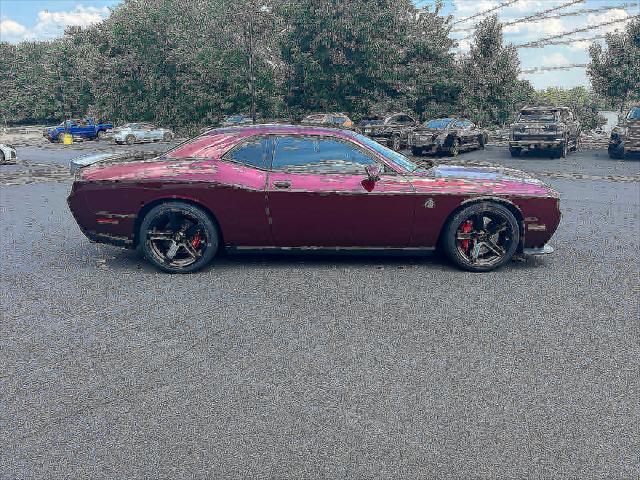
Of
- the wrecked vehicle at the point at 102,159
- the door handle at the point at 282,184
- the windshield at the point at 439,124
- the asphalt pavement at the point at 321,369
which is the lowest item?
the asphalt pavement at the point at 321,369

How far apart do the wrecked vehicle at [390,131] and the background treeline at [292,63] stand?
7294 millimetres

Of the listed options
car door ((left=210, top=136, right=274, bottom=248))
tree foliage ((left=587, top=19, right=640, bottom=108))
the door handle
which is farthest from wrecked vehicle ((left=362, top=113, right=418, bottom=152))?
the door handle

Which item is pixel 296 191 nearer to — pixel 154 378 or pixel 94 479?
pixel 154 378

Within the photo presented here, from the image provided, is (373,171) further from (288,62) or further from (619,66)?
(288,62)

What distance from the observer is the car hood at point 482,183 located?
19.2 feet

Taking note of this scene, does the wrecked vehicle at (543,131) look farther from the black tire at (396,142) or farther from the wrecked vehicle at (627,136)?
the black tire at (396,142)

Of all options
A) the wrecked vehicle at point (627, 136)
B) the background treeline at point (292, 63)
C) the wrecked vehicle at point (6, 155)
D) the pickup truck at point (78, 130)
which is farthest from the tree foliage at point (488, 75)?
the wrecked vehicle at point (6, 155)

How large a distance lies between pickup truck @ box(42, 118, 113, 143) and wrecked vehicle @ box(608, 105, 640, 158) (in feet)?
99.6

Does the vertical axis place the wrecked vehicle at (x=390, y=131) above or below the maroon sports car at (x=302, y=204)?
above

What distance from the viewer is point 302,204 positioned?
5812 millimetres

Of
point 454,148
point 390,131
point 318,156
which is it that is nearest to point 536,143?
point 454,148

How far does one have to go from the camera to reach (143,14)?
39812 mm


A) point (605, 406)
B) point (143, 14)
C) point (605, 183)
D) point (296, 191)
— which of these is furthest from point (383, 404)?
point (143, 14)

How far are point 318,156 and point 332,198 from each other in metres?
0.50
